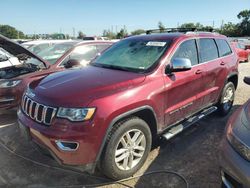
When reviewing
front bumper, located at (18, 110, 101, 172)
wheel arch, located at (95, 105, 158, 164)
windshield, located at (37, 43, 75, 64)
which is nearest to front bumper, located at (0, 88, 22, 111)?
windshield, located at (37, 43, 75, 64)

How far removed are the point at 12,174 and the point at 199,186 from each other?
2.37 m

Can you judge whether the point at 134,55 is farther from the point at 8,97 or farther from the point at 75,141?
the point at 8,97

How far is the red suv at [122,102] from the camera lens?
299 centimetres

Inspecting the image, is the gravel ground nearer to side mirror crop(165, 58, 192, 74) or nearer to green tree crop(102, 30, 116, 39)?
side mirror crop(165, 58, 192, 74)

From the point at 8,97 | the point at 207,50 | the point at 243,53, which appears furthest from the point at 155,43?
the point at 243,53

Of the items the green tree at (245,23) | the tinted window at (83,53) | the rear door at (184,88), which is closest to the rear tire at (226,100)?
the rear door at (184,88)

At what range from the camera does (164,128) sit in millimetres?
3945

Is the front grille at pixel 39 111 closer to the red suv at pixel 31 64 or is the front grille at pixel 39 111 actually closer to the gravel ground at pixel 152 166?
the gravel ground at pixel 152 166

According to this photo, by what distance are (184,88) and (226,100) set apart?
212 centimetres

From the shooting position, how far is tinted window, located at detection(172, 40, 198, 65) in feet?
14.0

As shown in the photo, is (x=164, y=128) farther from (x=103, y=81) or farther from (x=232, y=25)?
(x=232, y=25)

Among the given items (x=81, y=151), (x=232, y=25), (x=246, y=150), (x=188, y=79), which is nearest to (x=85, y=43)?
(x=188, y=79)

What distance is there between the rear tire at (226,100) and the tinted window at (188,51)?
1377 mm

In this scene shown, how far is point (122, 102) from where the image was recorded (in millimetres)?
3182
